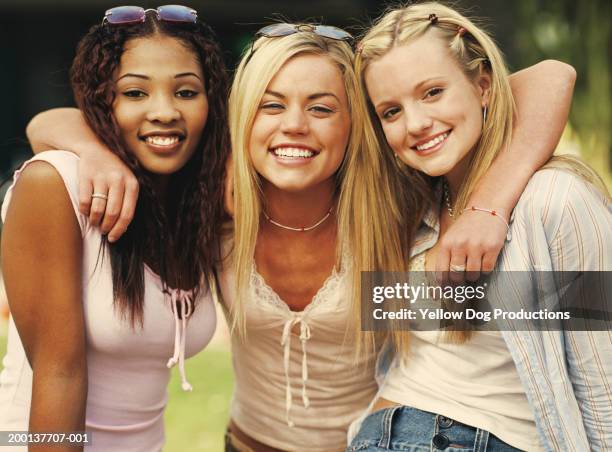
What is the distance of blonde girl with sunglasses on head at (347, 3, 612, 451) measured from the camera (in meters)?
2.42

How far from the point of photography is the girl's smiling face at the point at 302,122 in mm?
2838

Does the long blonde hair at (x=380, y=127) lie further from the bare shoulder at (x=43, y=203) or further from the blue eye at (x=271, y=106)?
the bare shoulder at (x=43, y=203)

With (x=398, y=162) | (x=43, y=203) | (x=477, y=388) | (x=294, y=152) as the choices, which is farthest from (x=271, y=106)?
(x=477, y=388)

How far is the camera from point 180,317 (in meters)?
2.79

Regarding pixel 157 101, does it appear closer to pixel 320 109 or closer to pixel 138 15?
pixel 138 15

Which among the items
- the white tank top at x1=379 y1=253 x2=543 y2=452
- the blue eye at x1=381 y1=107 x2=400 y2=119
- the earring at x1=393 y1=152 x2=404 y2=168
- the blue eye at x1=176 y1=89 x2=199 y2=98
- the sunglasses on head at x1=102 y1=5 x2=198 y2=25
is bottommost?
the white tank top at x1=379 y1=253 x2=543 y2=452

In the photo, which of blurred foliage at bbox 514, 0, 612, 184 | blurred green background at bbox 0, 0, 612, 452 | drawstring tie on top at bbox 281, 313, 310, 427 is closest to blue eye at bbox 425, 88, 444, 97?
drawstring tie on top at bbox 281, 313, 310, 427

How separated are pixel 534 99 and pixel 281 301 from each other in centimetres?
114

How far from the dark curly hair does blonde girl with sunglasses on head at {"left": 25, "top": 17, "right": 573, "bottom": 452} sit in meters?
0.07

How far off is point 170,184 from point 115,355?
2.16ft

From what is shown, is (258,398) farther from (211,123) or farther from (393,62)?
(393,62)

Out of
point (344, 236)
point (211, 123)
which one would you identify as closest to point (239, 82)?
point (211, 123)

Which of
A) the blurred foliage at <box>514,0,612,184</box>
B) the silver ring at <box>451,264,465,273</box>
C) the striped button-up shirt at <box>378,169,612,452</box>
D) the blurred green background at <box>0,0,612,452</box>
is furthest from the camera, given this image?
the blurred foliage at <box>514,0,612,184</box>

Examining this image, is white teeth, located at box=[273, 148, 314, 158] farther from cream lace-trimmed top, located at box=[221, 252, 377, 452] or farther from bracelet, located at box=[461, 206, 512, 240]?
bracelet, located at box=[461, 206, 512, 240]
